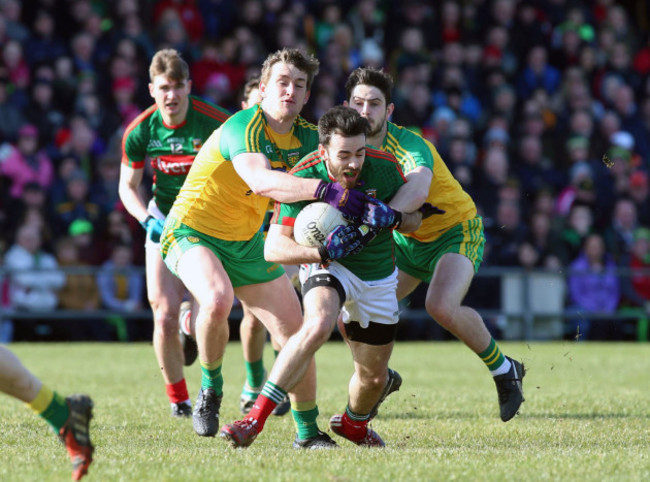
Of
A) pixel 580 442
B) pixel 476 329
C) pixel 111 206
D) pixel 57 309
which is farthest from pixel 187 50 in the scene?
pixel 580 442

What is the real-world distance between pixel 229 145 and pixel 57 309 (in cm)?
875

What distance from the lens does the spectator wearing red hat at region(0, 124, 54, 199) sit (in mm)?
14805

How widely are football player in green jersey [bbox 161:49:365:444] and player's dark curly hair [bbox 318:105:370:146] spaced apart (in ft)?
1.26

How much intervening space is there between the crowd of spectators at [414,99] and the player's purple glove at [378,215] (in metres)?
9.22

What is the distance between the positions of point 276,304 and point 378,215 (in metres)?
1.25

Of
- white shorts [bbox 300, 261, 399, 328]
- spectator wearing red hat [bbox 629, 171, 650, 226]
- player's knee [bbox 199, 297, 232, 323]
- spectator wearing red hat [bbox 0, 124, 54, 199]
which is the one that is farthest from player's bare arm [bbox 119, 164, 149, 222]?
spectator wearing red hat [bbox 629, 171, 650, 226]

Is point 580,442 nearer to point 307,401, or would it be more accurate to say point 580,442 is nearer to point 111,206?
point 307,401

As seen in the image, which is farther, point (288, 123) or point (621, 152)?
point (621, 152)

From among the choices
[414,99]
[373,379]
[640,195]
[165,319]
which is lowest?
[640,195]

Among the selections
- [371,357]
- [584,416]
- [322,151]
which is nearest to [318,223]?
[322,151]

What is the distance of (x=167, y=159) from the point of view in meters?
8.00

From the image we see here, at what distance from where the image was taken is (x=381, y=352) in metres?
6.30

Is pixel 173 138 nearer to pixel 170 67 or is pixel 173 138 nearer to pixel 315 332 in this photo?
pixel 170 67

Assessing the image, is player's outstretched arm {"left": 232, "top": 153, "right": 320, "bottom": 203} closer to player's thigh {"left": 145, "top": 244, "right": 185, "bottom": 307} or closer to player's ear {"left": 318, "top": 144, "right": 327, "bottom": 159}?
player's ear {"left": 318, "top": 144, "right": 327, "bottom": 159}
